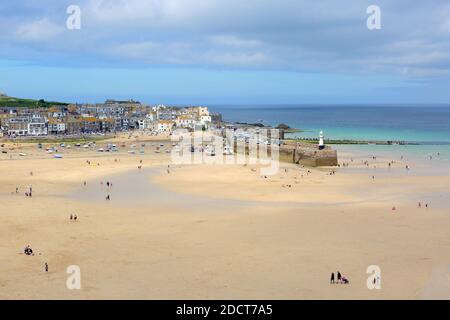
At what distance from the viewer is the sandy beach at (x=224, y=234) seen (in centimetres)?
1609

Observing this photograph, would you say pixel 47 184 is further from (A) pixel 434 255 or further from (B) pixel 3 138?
(B) pixel 3 138

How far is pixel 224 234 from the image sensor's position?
22250 millimetres

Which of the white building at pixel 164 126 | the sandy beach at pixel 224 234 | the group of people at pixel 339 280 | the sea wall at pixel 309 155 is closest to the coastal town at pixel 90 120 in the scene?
the white building at pixel 164 126

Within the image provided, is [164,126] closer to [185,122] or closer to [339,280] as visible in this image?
[185,122]

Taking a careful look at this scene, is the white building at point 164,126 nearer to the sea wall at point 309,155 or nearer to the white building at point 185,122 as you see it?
the white building at point 185,122

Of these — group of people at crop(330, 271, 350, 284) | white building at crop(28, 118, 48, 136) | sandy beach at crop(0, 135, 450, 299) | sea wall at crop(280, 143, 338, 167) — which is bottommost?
group of people at crop(330, 271, 350, 284)

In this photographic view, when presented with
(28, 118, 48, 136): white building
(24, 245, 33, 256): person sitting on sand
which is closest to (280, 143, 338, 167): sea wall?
(24, 245, 33, 256): person sitting on sand

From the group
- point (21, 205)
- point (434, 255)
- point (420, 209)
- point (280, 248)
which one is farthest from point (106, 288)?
point (420, 209)

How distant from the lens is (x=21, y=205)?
28.0 meters

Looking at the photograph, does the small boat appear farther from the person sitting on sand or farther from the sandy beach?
the person sitting on sand

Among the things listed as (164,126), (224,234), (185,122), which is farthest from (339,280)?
(185,122)

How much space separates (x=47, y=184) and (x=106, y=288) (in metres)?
21.3

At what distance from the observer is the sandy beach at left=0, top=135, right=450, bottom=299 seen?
1609 cm

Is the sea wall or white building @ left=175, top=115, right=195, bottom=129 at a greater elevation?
white building @ left=175, top=115, right=195, bottom=129
